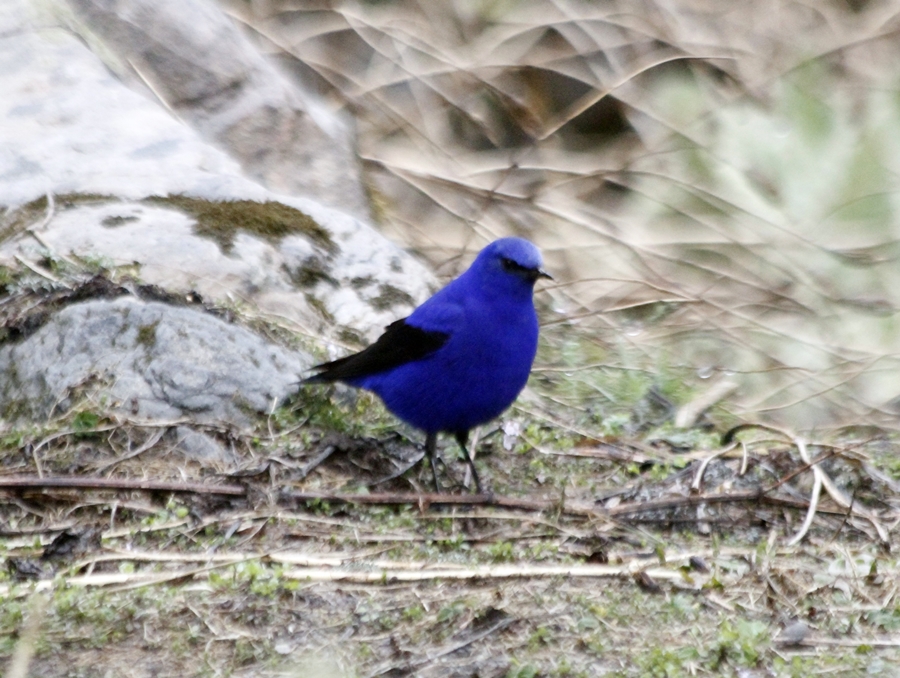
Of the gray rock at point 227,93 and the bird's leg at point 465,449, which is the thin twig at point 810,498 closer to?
the bird's leg at point 465,449

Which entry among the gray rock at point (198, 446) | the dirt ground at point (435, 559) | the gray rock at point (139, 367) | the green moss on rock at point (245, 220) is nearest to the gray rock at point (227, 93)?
the green moss on rock at point (245, 220)

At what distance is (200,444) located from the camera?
3.52 m

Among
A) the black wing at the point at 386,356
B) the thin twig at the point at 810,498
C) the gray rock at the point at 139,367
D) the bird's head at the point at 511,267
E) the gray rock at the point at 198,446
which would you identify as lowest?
the gray rock at the point at 198,446

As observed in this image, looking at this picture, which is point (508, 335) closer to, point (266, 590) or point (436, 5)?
point (266, 590)

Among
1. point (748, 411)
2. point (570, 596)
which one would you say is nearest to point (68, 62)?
point (748, 411)

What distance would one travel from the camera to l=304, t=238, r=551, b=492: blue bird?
12.0 ft

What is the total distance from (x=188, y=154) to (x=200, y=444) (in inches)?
75.2

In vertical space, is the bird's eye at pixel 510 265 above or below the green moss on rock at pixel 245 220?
above

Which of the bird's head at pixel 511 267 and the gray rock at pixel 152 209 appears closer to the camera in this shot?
the bird's head at pixel 511 267

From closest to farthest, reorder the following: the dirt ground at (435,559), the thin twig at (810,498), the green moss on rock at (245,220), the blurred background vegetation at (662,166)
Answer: the dirt ground at (435,559)
the thin twig at (810,498)
the green moss on rock at (245,220)
the blurred background vegetation at (662,166)

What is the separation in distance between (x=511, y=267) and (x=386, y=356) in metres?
0.50

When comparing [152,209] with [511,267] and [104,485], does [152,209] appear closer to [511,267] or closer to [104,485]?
[511,267]

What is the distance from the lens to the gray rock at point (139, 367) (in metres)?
3.62

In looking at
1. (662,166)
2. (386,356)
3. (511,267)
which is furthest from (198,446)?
(662,166)
